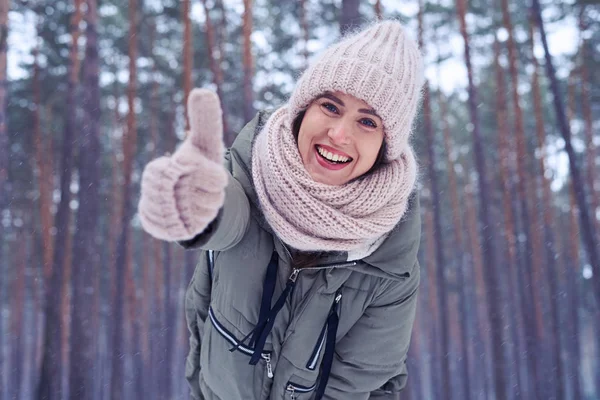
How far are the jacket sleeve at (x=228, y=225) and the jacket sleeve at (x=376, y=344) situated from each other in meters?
0.49

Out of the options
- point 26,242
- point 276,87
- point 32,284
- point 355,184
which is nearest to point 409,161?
point 355,184

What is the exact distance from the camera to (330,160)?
1.45m

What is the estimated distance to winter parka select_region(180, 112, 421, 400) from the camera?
4.61 ft

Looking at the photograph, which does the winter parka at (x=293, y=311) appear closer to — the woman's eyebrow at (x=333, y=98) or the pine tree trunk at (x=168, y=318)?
the woman's eyebrow at (x=333, y=98)

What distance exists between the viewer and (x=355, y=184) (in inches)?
56.3

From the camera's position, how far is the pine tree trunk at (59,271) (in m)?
6.66

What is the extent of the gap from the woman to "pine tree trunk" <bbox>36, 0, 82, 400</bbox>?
5.99m

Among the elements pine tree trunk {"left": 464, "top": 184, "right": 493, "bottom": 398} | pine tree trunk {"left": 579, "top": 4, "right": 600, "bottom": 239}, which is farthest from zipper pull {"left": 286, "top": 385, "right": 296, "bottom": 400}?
pine tree trunk {"left": 464, "top": 184, "right": 493, "bottom": 398}

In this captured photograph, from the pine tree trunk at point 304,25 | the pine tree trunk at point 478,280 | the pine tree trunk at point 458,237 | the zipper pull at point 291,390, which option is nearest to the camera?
the zipper pull at point 291,390

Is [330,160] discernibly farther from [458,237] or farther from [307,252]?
[458,237]

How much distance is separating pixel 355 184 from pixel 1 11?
8.53 m

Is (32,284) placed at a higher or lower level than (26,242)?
lower

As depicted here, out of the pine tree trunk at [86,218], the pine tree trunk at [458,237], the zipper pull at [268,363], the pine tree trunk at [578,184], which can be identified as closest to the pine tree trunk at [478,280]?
the pine tree trunk at [458,237]

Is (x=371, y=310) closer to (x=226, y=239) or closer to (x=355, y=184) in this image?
(x=355, y=184)
